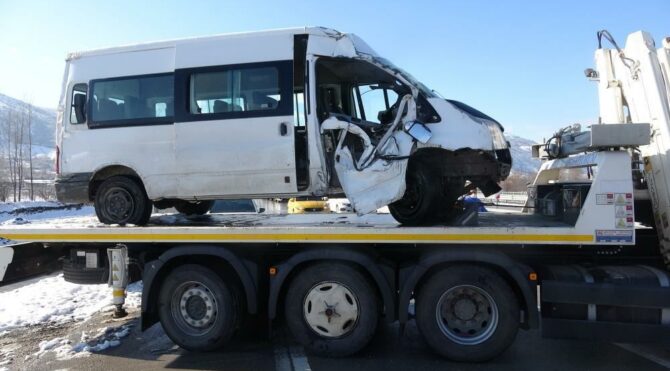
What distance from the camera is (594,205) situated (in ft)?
15.6

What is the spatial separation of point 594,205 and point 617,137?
662 millimetres

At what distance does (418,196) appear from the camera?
17.8 ft

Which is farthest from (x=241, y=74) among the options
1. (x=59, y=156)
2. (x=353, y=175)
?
(x=59, y=156)

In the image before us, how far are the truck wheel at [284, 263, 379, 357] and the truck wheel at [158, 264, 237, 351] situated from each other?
69cm

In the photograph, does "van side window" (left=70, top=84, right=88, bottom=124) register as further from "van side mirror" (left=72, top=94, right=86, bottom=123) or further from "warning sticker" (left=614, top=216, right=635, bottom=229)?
"warning sticker" (left=614, top=216, right=635, bottom=229)

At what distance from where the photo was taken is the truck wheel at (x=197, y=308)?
5.41 meters

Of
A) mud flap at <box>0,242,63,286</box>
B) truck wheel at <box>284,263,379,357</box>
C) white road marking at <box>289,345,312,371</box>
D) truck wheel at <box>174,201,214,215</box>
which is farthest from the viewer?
truck wheel at <box>174,201,214,215</box>

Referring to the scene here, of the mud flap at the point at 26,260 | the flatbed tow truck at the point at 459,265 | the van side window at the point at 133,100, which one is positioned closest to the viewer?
the flatbed tow truck at the point at 459,265

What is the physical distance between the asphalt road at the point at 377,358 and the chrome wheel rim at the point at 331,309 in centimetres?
31

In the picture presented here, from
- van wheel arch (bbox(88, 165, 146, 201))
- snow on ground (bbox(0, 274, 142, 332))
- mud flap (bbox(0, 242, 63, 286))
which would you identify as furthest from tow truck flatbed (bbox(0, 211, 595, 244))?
snow on ground (bbox(0, 274, 142, 332))

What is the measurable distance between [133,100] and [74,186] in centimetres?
126

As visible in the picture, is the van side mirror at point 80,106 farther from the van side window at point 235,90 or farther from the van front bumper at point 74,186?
the van side window at point 235,90

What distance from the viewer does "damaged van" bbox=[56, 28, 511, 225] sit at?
212 inches

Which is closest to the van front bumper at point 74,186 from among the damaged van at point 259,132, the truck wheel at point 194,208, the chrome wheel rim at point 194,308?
the damaged van at point 259,132
